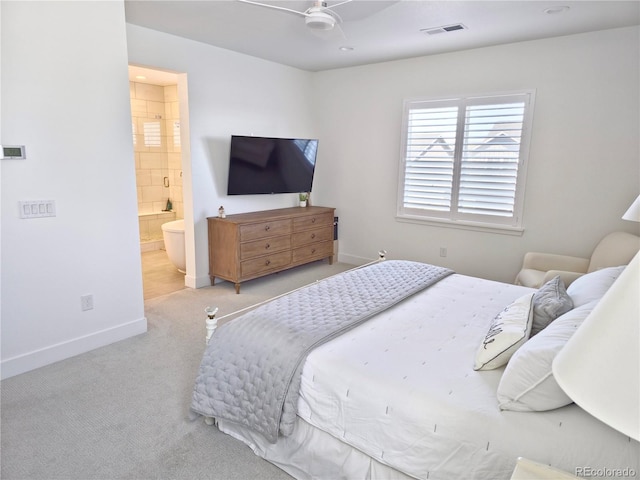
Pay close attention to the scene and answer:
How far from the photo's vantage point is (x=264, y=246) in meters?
4.66

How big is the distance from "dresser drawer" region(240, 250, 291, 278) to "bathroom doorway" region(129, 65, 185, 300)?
2081 mm

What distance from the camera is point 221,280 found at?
16.0 ft

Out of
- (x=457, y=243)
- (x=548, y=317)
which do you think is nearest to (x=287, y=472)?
(x=548, y=317)

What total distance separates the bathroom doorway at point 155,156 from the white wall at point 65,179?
114 inches

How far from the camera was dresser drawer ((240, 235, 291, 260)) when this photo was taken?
14.6ft

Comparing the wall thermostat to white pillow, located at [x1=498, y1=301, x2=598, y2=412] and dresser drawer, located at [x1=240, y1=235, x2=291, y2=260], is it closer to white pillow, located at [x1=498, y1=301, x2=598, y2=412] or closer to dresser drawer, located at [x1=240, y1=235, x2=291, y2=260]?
dresser drawer, located at [x1=240, y1=235, x2=291, y2=260]

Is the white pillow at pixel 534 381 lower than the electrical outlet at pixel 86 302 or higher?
higher

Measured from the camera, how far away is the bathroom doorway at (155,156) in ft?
20.7

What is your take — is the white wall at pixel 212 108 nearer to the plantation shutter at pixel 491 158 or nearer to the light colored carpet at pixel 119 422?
the light colored carpet at pixel 119 422

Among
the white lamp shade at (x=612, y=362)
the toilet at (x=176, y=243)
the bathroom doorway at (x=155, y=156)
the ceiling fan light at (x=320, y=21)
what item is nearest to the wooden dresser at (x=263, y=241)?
the toilet at (x=176, y=243)

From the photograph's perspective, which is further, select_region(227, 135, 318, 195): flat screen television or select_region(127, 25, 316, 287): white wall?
select_region(227, 135, 318, 195): flat screen television

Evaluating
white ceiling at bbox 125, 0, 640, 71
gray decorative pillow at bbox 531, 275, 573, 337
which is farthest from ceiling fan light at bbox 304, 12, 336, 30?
gray decorative pillow at bbox 531, 275, 573, 337

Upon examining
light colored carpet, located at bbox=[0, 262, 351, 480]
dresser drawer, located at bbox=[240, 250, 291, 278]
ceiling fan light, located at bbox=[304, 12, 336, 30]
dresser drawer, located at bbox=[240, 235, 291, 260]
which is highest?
ceiling fan light, located at bbox=[304, 12, 336, 30]

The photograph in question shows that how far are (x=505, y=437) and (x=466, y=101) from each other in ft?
13.1
